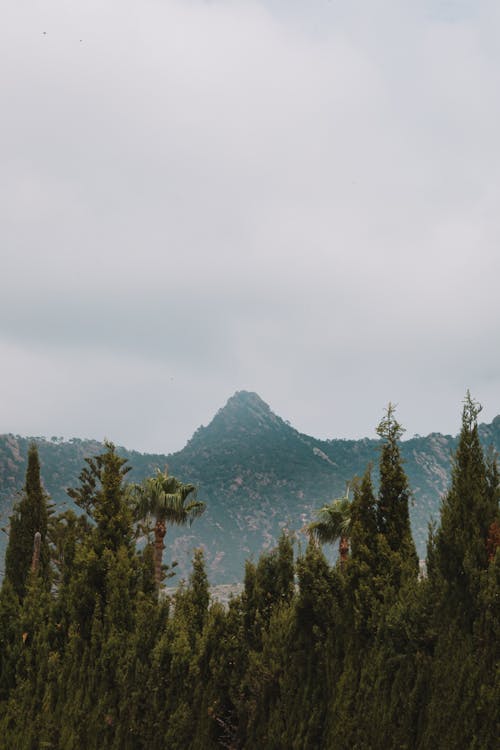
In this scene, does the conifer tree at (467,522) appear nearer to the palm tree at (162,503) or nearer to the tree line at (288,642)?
the tree line at (288,642)

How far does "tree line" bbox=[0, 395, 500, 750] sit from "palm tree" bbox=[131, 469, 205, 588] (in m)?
14.9

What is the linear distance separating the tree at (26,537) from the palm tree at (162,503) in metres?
9.18

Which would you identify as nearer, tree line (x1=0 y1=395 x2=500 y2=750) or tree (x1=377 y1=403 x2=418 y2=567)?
tree line (x1=0 y1=395 x2=500 y2=750)

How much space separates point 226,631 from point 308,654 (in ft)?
7.10

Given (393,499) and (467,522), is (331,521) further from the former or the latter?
(467,522)

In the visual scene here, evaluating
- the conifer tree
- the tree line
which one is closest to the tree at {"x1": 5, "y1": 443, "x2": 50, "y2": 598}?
the tree line

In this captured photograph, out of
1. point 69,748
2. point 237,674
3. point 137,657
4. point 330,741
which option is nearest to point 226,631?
point 237,674

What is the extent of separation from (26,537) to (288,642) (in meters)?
13.7

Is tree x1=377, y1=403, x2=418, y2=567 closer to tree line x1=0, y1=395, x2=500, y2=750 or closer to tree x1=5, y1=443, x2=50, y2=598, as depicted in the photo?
tree line x1=0, y1=395, x2=500, y2=750

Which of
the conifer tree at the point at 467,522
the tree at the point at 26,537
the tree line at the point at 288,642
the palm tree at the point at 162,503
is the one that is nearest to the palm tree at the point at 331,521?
the palm tree at the point at 162,503

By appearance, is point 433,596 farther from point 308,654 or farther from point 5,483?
point 5,483

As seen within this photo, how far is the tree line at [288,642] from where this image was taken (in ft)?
29.0

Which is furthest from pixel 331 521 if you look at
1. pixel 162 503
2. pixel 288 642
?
pixel 288 642

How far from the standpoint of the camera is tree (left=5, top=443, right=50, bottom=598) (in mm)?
21734
